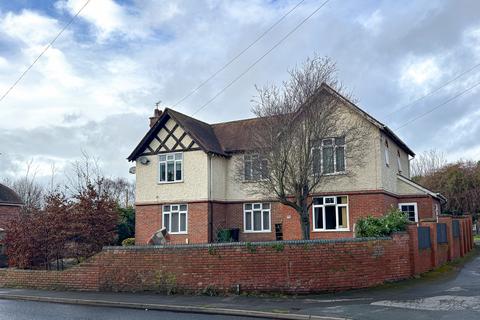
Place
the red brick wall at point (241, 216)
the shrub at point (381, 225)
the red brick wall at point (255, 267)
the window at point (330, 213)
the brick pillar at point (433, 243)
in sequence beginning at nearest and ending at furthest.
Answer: the red brick wall at point (255, 267) < the shrub at point (381, 225) < the brick pillar at point (433, 243) < the red brick wall at point (241, 216) < the window at point (330, 213)

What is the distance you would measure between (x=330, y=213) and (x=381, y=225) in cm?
860

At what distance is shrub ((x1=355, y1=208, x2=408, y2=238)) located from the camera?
15.4 m

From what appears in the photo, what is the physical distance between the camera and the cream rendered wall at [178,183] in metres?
26.3

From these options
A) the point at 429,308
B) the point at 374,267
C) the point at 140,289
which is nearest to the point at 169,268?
the point at 140,289

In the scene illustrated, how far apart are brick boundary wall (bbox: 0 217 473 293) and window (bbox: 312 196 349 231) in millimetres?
7189

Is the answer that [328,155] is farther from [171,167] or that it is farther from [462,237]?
[171,167]

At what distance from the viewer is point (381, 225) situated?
15.6m

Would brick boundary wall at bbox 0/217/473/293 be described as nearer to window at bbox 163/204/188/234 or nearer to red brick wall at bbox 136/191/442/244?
red brick wall at bbox 136/191/442/244

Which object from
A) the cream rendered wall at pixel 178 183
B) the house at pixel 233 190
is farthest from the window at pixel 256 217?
the cream rendered wall at pixel 178 183

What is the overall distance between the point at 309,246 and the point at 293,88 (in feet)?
26.3

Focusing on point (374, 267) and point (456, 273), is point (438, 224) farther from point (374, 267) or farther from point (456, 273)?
point (374, 267)

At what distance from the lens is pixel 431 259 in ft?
57.3

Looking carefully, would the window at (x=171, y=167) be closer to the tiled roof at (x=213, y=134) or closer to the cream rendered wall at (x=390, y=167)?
the tiled roof at (x=213, y=134)

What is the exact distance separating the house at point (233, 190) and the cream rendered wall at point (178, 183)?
0.05 m
